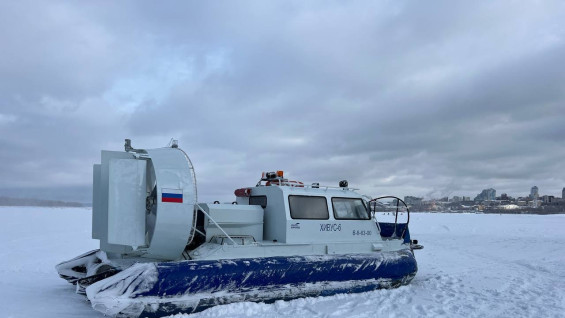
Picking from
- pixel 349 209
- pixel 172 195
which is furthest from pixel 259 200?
pixel 172 195

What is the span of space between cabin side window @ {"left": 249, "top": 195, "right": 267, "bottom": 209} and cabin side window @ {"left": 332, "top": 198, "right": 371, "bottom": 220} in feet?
4.55

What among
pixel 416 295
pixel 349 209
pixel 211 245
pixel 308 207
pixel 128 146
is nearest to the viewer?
pixel 128 146

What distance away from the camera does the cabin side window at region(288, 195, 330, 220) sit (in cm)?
766

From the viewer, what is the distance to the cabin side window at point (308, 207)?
25.1 feet

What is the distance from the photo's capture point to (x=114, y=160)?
19.8ft

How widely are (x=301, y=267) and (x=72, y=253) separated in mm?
8258

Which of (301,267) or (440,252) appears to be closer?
(301,267)

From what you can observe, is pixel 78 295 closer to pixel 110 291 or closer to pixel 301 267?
pixel 110 291

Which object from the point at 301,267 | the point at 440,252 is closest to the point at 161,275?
the point at 301,267

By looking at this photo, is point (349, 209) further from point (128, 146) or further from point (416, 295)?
point (128, 146)

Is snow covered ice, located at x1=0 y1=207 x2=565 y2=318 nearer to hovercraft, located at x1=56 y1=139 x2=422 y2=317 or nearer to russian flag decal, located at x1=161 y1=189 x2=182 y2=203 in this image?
hovercraft, located at x1=56 y1=139 x2=422 y2=317

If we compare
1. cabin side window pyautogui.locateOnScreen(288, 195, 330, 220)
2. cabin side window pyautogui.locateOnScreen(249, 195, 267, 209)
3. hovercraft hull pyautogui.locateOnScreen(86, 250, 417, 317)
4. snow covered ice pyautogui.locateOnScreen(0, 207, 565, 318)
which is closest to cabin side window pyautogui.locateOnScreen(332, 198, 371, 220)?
cabin side window pyautogui.locateOnScreen(288, 195, 330, 220)

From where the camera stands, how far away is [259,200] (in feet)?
26.8

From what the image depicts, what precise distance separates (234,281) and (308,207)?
7.53ft
